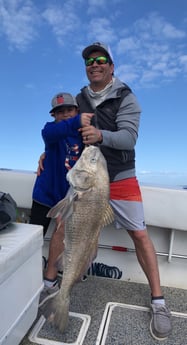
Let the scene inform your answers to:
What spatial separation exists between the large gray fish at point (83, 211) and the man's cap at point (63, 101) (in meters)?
0.77

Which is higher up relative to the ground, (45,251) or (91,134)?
(91,134)

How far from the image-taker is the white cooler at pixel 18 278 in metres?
1.60

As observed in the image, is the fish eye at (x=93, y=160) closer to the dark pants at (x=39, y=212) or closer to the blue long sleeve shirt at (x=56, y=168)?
the blue long sleeve shirt at (x=56, y=168)

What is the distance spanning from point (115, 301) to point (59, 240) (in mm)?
782

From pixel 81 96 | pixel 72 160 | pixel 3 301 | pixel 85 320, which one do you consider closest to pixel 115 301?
pixel 85 320

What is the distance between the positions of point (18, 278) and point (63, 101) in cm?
149

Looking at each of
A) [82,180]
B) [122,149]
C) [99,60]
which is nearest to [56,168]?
[122,149]

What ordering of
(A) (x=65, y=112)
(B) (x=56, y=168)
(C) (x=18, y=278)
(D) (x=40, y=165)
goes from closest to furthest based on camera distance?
1. (C) (x=18, y=278)
2. (A) (x=65, y=112)
3. (B) (x=56, y=168)
4. (D) (x=40, y=165)

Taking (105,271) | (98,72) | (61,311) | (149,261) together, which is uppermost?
(98,72)

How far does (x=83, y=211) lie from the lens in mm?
1974

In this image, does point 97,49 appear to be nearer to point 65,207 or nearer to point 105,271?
point 65,207

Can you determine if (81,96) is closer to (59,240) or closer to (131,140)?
(131,140)

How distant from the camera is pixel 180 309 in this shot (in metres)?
2.78

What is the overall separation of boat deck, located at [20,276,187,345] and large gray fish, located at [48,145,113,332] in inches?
18.0
